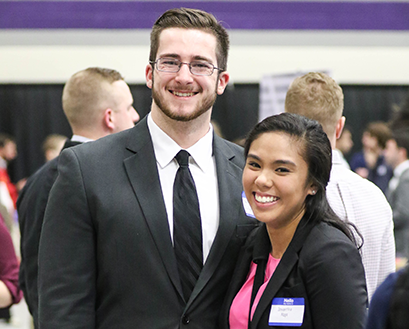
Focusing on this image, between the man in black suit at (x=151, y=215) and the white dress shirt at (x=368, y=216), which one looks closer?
the man in black suit at (x=151, y=215)

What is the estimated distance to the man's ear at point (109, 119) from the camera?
9.12 feet

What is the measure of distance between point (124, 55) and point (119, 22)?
20.3 inches

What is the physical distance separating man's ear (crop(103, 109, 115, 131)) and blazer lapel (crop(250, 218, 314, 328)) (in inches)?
57.5

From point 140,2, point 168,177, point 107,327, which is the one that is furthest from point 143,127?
point 140,2

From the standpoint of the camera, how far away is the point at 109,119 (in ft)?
9.18

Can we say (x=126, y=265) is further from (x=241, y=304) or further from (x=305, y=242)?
(x=305, y=242)

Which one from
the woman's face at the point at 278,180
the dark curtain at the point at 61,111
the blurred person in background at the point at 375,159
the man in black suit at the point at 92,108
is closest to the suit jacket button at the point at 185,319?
the woman's face at the point at 278,180

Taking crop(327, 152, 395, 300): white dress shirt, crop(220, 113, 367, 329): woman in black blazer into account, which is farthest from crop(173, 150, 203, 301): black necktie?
crop(327, 152, 395, 300): white dress shirt

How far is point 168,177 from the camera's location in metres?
1.79

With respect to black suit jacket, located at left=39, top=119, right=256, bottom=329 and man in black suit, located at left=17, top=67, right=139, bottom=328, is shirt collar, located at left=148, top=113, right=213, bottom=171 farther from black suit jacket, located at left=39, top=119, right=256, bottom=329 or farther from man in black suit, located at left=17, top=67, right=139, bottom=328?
man in black suit, located at left=17, top=67, right=139, bottom=328

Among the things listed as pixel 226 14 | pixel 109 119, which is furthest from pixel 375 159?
pixel 109 119

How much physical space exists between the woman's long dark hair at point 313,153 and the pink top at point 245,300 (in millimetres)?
197

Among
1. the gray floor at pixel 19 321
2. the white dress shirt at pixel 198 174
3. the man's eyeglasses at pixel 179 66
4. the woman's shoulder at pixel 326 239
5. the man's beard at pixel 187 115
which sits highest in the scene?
the man's eyeglasses at pixel 179 66

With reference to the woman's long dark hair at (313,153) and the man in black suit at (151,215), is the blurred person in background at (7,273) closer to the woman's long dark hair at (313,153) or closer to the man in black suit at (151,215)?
the man in black suit at (151,215)
